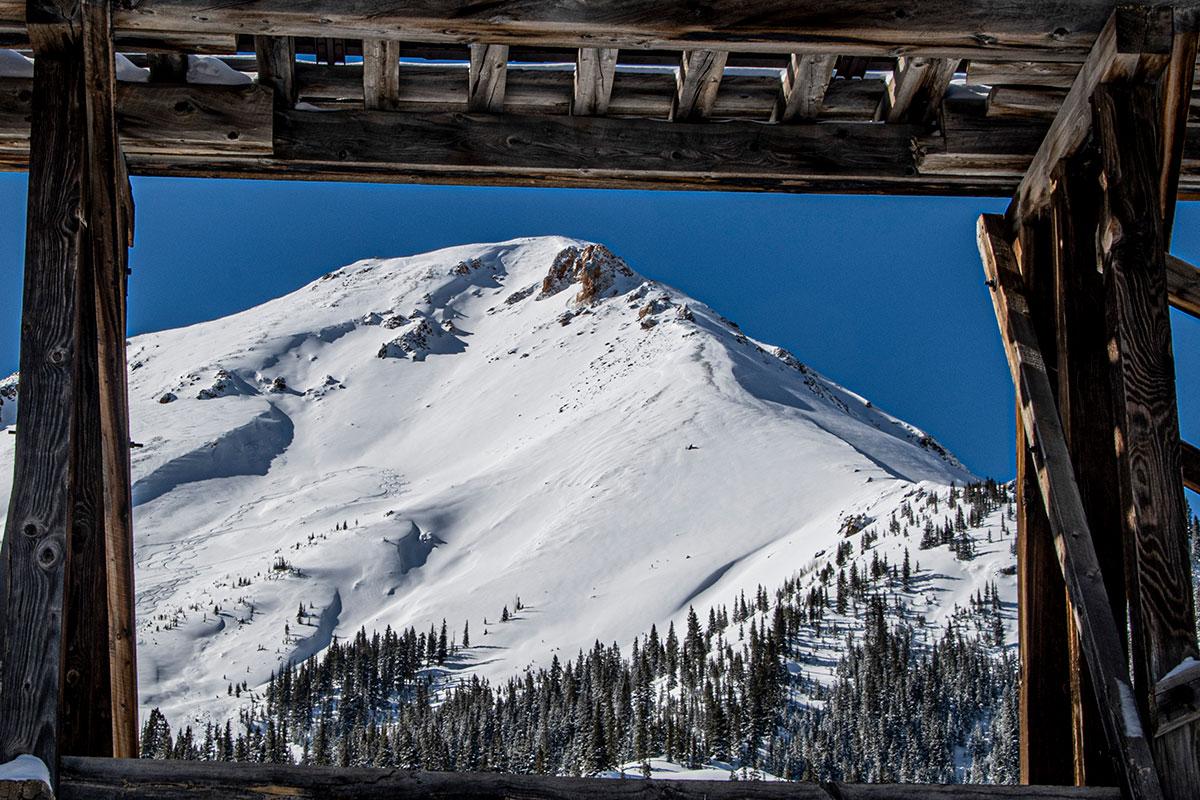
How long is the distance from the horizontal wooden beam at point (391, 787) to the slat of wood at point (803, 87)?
9.21 feet

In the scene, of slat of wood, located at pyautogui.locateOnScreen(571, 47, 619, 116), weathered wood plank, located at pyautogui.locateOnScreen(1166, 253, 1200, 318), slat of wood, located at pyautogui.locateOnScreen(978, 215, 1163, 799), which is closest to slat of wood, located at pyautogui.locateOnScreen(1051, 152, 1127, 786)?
slat of wood, located at pyautogui.locateOnScreen(978, 215, 1163, 799)

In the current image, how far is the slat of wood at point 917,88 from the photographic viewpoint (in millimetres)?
4957

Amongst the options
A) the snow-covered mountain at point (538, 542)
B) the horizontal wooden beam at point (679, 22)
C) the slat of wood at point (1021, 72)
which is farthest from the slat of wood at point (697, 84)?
the snow-covered mountain at point (538, 542)

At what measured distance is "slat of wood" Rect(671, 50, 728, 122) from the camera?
4840mm

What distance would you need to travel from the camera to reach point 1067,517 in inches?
163

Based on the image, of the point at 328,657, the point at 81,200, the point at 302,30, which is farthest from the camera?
the point at 328,657

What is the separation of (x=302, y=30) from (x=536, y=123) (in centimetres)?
127

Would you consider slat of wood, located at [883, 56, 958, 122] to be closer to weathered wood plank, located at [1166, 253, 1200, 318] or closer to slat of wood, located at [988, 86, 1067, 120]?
slat of wood, located at [988, 86, 1067, 120]

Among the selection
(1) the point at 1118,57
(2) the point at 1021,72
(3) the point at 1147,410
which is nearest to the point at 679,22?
(2) the point at 1021,72

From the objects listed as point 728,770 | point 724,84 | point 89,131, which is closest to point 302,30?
point 89,131

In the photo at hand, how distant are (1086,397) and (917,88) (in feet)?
4.93

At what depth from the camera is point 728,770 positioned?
81.6 metres

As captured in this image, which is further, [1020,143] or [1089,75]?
[1020,143]

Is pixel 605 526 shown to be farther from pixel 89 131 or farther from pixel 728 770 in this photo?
pixel 89 131
